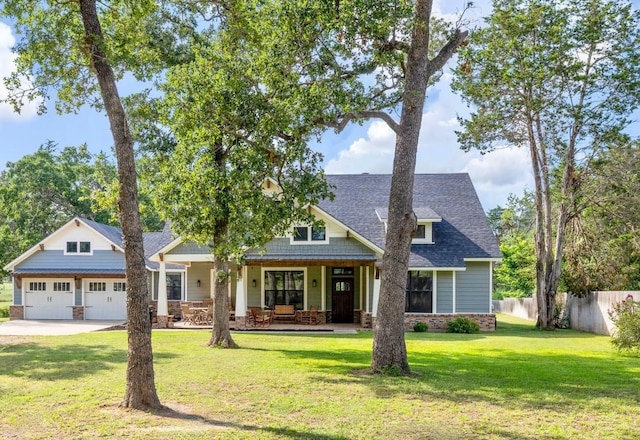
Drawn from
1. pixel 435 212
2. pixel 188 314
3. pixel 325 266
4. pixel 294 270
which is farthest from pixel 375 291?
pixel 188 314

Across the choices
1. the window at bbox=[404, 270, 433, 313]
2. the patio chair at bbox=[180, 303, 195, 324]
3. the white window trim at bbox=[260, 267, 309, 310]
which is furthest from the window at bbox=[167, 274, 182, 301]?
the window at bbox=[404, 270, 433, 313]

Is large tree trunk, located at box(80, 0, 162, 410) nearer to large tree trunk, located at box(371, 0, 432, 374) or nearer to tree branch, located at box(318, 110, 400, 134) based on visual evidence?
tree branch, located at box(318, 110, 400, 134)

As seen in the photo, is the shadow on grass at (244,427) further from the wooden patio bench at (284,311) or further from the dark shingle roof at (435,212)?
the dark shingle roof at (435,212)

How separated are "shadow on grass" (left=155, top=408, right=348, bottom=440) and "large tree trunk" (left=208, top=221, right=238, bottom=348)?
7.64m

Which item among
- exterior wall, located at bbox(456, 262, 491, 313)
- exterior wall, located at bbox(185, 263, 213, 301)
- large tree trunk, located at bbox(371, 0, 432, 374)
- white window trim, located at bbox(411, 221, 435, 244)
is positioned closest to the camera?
large tree trunk, located at bbox(371, 0, 432, 374)

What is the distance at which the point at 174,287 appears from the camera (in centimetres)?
2733

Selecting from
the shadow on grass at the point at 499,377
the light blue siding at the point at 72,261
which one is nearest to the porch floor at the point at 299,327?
the shadow on grass at the point at 499,377

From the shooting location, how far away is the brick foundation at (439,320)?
21.7 m

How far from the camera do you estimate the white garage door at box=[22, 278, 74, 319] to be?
1088 inches

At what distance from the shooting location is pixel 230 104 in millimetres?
11242

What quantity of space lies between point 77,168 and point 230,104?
32.4 meters

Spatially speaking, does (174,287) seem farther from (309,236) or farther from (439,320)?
(439,320)

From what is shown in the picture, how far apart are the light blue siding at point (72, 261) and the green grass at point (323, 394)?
12199 mm

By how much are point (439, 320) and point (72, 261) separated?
17974 millimetres
